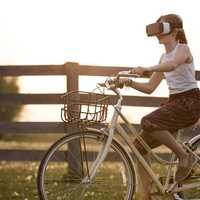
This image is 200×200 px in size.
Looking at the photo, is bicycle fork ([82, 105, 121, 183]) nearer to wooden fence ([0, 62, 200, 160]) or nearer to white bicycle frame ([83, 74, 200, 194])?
white bicycle frame ([83, 74, 200, 194])

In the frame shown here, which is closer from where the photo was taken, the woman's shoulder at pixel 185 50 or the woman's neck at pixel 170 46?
the woman's shoulder at pixel 185 50

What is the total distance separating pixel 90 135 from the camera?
561 cm

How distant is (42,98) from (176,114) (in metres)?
4.28

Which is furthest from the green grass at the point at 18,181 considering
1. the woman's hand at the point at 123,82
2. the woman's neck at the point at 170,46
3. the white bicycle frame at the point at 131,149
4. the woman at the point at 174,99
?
the woman's neck at the point at 170,46

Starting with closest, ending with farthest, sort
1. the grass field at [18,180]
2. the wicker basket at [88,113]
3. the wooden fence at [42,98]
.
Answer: the wicker basket at [88,113], the grass field at [18,180], the wooden fence at [42,98]

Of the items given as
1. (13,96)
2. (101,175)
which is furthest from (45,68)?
(101,175)

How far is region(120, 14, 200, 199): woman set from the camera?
5688 mm

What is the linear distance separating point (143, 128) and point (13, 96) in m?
4.46

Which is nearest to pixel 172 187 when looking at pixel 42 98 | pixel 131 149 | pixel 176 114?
pixel 131 149

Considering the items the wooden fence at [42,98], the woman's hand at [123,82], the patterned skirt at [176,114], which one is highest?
the woman's hand at [123,82]

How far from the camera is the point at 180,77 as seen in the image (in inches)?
226

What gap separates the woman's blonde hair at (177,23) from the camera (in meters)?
5.76

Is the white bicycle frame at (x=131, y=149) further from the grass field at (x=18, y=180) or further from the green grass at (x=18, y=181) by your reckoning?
the green grass at (x=18, y=181)

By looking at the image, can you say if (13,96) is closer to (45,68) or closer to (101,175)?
(45,68)
